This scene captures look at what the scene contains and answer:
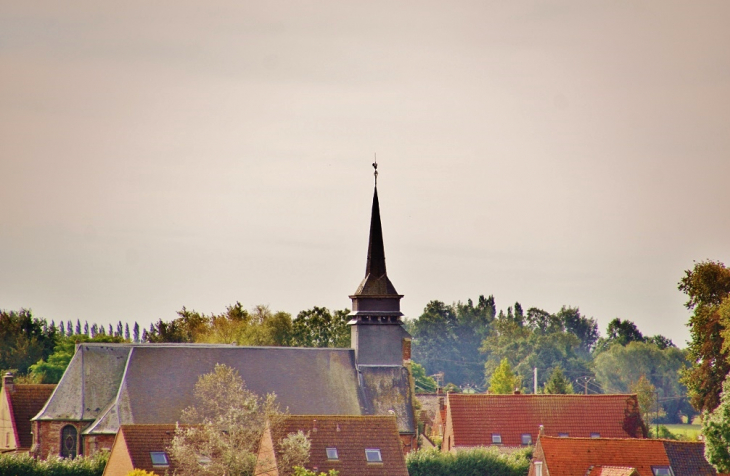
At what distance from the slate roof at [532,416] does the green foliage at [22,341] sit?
172 feet

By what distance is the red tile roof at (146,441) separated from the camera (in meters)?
52.9

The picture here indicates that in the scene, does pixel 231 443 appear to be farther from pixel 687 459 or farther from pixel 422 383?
pixel 422 383

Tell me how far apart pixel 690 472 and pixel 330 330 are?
40726 mm

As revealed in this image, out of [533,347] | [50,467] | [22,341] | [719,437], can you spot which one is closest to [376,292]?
[50,467]

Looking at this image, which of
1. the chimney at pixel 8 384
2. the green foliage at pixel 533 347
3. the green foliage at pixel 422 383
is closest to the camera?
the chimney at pixel 8 384

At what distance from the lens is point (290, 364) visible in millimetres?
64938

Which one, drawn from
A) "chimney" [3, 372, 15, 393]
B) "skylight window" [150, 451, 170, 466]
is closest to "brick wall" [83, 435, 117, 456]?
"skylight window" [150, 451, 170, 466]

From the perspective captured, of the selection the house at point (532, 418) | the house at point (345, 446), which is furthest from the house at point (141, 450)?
the house at point (532, 418)

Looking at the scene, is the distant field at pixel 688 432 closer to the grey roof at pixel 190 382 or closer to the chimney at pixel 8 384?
the grey roof at pixel 190 382

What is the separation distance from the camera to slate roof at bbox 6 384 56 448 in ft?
221

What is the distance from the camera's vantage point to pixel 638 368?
16600 centimetres

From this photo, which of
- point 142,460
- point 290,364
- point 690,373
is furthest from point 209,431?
point 690,373

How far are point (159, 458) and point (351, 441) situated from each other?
8.64 meters

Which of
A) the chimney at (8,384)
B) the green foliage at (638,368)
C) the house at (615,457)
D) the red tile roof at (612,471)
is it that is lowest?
the red tile roof at (612,471)
